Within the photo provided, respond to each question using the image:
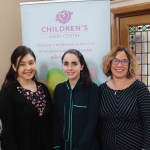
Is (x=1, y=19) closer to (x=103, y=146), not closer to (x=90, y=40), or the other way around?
(x=90, y=40)

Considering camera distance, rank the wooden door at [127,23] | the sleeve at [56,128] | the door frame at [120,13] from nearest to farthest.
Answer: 1. the sleeve at [56,128]
2. the door frame at [120,13]
3. the wooden door at [127,23]

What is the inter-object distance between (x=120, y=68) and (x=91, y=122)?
1.43 ft

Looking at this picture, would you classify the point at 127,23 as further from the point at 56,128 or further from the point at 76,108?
the point at 56,128

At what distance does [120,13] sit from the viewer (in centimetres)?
241

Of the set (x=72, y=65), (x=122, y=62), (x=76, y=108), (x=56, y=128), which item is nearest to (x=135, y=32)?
(x=122, y=62)

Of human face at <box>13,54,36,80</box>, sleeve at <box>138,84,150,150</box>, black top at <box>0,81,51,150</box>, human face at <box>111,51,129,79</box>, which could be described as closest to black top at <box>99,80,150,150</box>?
sleeve at <box>138,84,150,150</box>

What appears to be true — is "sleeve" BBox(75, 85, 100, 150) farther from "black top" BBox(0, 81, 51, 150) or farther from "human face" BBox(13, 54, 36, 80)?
"human face" BBox(13, 54, 36, 80)

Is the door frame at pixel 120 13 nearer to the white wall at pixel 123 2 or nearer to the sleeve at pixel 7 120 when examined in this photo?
the white wall at pixel 123 2

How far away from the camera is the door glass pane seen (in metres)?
2.40

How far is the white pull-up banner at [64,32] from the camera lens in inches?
77.1

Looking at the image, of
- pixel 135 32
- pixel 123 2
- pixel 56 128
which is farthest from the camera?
pixel 135 32

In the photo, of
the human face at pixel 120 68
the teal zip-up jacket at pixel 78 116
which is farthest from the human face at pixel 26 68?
the human face at pixel 120 68

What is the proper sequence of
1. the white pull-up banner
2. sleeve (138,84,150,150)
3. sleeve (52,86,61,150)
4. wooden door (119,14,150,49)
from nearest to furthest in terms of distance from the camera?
1. sleeve (138,84,150,150)
2. sleeve (52,86,61,150)
3. the white pull-up banner
4. wooden door (119,14,150,49)

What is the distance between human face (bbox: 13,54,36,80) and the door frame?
1.19 metres
